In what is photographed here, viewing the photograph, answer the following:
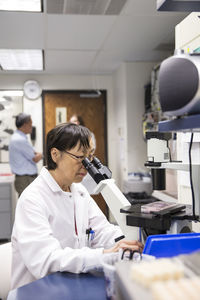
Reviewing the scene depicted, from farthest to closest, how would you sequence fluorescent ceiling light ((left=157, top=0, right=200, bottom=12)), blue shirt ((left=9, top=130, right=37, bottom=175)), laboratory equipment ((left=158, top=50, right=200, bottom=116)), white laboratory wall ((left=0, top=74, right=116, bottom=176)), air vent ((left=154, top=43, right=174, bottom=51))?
white laboratory wall ((left=0, top=74, right=116, bottom=176)) → blue shirt ((left=9, top=130, right=37, bottom=175)) → air vent ((left=154, top=43, right=174, bottom=51)) → fluorescent ceiling light ((left=157, top=0, right=200, bottom=12)) → laboratory equipment ((left=158, top=50, right=200, bottom=116))

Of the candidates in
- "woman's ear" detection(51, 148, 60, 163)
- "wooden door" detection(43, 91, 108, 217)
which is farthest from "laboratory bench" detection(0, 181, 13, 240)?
"woman's ear" detection(51, 148, 60, 163)

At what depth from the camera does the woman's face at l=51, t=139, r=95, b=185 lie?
1506mm

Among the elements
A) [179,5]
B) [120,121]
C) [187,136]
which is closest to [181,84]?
[179,5]

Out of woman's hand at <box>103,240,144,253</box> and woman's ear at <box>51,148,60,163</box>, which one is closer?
woman's hand at <box>103,240,144,253</box>

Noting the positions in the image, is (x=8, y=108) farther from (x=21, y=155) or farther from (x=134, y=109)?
(x=134, y=109)

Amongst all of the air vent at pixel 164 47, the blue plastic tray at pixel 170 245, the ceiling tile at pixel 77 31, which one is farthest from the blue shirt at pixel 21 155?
the blue plastic tray at pixel 170 245

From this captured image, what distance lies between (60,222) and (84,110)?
147 inches

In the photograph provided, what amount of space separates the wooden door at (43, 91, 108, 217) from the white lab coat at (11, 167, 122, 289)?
3399 mm

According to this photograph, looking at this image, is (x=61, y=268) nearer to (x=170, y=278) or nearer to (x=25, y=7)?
(x=170, y=278)

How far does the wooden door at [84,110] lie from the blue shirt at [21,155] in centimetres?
97

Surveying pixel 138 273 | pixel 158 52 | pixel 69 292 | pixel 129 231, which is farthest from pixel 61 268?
pixel 158 52

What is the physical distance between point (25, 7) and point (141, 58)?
197 centimetres

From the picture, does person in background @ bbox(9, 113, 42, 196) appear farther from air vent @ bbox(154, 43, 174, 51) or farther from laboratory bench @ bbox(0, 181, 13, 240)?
air vent @ bbox(154, 43, 174, 51)

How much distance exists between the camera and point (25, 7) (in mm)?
2551
